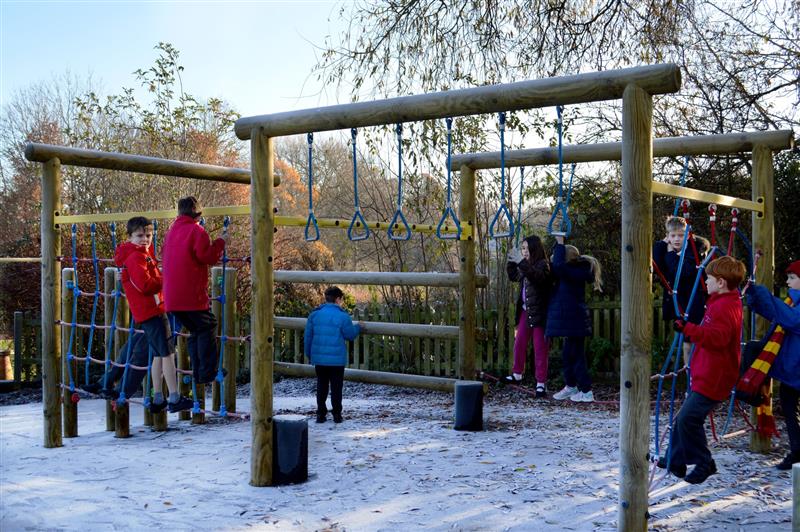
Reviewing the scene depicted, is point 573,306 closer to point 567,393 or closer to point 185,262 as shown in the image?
point 567,393

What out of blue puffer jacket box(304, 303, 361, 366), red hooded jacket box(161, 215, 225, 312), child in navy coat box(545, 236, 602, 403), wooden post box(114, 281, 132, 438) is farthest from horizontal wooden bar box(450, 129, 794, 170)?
wooden post box(114, 281, 132, 438)

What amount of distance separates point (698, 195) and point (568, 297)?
3.25m

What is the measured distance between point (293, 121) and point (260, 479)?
2.19 meters

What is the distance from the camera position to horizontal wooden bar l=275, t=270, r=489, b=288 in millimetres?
7875

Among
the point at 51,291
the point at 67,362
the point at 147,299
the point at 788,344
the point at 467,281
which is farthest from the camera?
the point at 467,281

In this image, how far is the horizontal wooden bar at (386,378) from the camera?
308 inches

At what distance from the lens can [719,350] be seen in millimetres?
4543

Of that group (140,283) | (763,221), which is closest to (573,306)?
(763,221)

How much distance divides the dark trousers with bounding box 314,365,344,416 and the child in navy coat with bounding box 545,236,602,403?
225 centimetres

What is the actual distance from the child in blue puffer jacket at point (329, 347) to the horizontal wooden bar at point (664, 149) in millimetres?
1716

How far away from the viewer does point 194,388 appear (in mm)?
6934

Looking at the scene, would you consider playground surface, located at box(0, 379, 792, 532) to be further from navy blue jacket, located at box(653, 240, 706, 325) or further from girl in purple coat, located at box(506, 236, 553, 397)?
girl in purple coat, located at box(506, 236, 553, 397)

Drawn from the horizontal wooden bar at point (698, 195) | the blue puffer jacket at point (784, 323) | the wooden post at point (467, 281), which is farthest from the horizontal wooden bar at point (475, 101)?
the wooden post at point (467, 281)

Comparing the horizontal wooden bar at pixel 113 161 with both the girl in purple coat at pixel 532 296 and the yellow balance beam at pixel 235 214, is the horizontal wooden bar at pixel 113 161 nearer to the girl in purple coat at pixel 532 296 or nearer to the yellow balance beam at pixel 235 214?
the yellow balance beam at pixel 235 214
